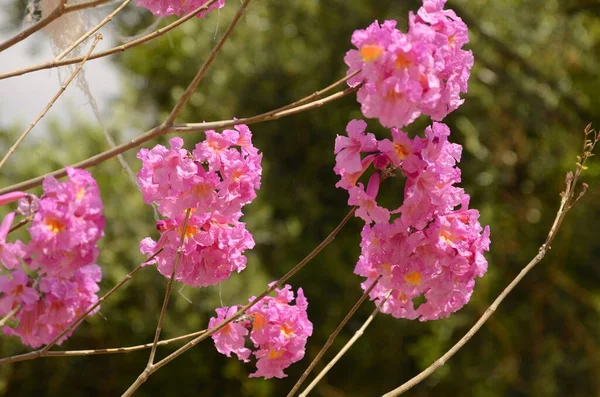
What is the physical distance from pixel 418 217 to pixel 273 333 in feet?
0.85

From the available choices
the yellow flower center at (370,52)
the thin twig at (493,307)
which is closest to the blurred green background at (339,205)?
the thin twig at (493,307)

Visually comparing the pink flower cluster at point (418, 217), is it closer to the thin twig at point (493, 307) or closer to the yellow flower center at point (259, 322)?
the thin twig at point (493, 307)

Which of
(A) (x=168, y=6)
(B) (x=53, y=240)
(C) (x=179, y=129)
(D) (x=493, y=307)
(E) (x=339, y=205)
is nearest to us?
(B) (x=53, y=240)

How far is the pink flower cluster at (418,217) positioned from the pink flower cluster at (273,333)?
0.41 ft

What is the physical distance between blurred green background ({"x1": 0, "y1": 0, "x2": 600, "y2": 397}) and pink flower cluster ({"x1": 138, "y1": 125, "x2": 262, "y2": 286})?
257 cm

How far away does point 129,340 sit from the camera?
407 centimetres

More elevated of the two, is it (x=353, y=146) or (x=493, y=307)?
(x=353, y=146)

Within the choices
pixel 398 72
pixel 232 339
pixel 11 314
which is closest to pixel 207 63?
pixel 398 72

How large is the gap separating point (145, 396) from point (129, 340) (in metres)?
0.32

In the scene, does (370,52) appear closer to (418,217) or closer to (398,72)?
(398,72)

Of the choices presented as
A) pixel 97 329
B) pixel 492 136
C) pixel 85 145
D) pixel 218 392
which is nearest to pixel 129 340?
pixel 97 329

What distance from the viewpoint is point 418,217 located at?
3.03 feet

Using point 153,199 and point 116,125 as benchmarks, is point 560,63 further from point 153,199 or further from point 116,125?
point 153,199

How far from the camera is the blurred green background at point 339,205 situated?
3.90 m
